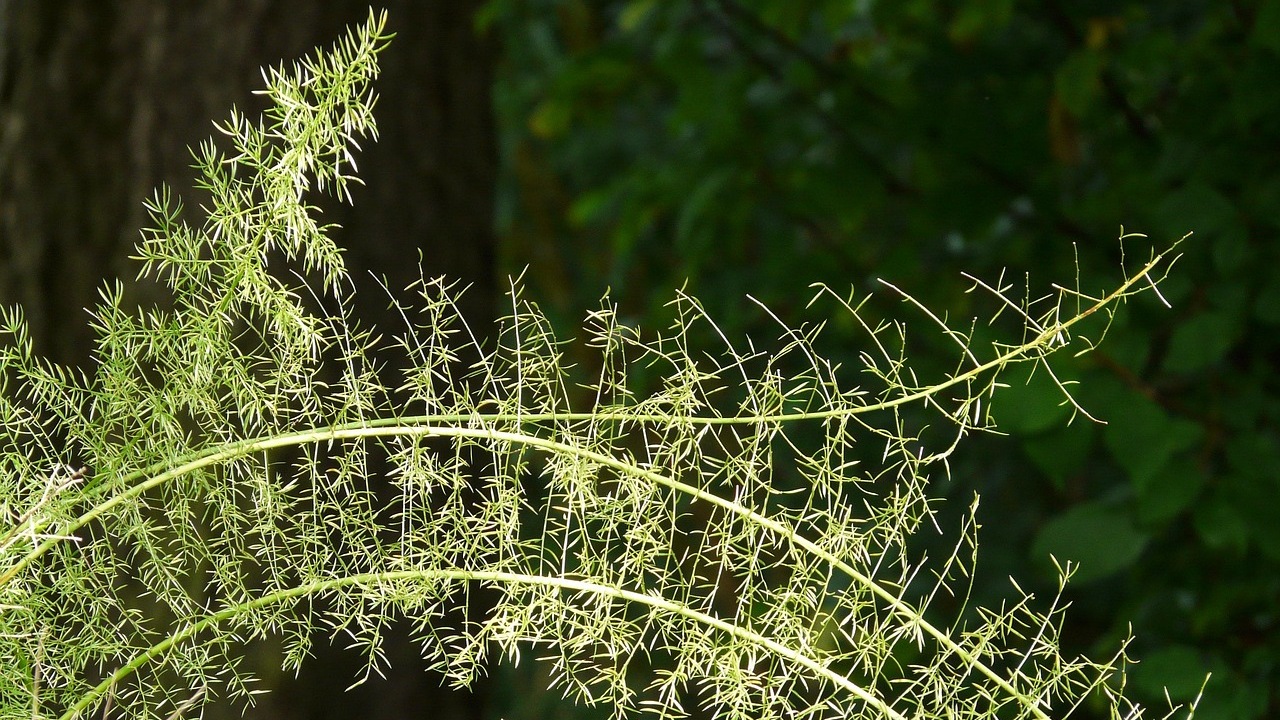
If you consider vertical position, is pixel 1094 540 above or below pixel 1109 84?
below

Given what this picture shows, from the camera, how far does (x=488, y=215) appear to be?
48.6 inches

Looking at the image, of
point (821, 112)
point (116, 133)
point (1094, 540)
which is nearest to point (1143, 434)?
point (1094, 540)

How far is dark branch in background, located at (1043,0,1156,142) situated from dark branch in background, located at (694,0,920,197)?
0.78 ft

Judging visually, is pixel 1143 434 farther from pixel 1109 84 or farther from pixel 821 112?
pixel 821 112

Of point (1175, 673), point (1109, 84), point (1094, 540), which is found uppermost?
point (1109, 84)

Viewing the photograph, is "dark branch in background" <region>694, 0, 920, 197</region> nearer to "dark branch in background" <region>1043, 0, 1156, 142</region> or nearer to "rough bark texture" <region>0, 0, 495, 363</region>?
"dark branch in background" <region>1043, 0, 1156, 142</region>

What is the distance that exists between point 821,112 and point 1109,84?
312 mm

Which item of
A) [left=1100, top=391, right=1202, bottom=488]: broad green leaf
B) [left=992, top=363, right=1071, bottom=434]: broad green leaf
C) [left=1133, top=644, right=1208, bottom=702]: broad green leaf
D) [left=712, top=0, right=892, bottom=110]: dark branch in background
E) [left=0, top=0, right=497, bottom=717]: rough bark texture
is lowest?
[left=1133, top=644, right=1208, bottom=702]: broad green leaf

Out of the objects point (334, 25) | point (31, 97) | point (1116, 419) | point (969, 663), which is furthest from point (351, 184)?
point (969, 663)

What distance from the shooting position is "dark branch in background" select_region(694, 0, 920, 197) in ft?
4.50

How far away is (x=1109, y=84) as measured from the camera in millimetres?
1237

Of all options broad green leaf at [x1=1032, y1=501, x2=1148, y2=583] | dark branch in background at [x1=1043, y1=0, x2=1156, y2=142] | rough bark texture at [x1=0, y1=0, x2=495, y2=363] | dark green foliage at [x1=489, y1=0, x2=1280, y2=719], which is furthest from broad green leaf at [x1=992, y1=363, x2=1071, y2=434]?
rough bark texture at [x1=0, y1=0, x2=495, y2=363]

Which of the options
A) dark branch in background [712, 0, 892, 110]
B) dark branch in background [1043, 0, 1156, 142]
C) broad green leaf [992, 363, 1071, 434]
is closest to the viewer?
broad green leaf [992, 363, 1071, 434]

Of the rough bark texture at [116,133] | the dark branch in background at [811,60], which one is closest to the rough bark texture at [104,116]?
the rough bark texture at [116,133]
